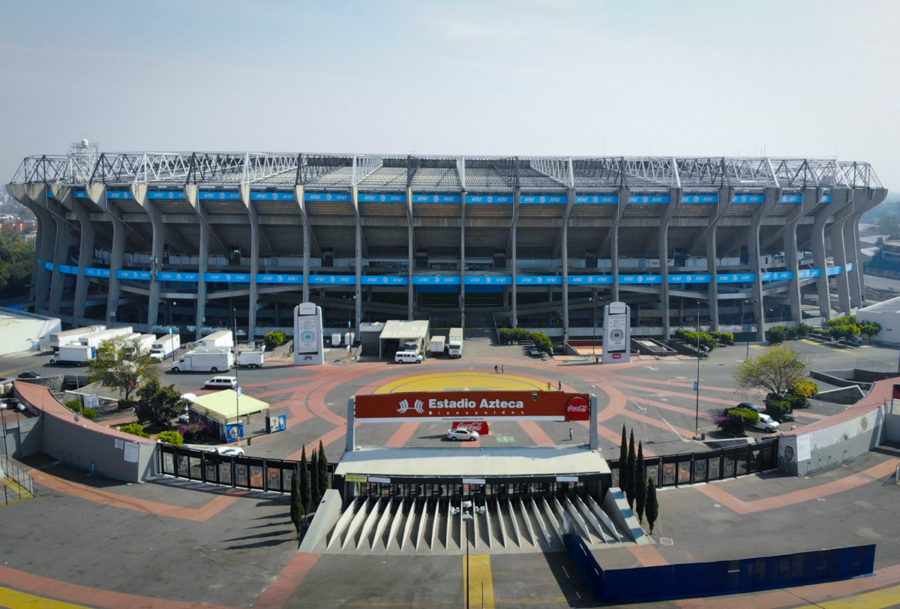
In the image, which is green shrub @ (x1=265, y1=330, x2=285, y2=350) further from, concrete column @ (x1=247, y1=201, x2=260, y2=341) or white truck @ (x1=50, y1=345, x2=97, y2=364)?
white truck @ (x1=50, y1=345, x2=97, y2=364)

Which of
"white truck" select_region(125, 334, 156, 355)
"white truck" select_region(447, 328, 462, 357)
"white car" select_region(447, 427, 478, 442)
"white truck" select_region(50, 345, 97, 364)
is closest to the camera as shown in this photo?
"white car" select_region(447, 427, 478, 442)

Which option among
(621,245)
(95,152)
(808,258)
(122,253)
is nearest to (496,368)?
(621,245)

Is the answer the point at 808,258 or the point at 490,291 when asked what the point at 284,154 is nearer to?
the point at 490,291

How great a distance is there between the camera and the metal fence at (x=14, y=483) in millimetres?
27434

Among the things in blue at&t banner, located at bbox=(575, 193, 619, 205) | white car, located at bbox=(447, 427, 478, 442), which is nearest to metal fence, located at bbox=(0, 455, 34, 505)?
white car, located at bbox=(447, 427, 478, 442)

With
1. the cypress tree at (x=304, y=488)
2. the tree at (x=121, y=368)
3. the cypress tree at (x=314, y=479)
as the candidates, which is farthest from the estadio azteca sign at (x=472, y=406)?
the tree at (x=121, y=368)

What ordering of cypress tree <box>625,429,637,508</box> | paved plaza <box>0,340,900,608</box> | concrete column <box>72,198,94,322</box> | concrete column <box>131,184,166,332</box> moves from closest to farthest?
paved plaza <box>0,340,900,608</box> → cypress tree <box>625,429,637,508</box> → concrete column <box>131,184,166,332</box> → concrete column <box>72,198,94,322</box>

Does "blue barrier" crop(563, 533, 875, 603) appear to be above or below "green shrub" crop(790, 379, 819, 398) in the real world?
below

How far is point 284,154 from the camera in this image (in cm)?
7262

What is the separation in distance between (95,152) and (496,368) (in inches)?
2544

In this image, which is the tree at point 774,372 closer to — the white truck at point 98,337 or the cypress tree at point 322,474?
the cypress tree at point 322,474

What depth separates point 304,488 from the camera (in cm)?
2566

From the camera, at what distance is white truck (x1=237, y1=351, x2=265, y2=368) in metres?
57.3

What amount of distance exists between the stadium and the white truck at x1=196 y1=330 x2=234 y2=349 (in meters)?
6.40
